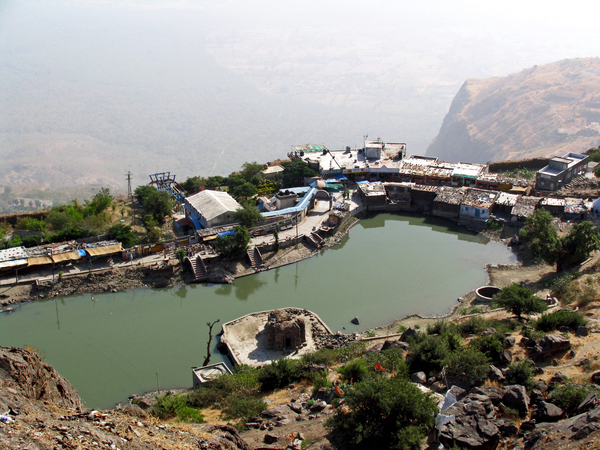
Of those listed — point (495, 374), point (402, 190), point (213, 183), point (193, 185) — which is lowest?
point (495, 374)

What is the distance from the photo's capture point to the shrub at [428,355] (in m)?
20.1

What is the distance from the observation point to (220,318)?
30.4m

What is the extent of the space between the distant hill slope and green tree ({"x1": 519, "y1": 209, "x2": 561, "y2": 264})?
2955 inches

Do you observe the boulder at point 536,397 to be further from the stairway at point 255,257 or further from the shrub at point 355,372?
the stairway at point 255,257

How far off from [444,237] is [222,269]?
1955 centimetres

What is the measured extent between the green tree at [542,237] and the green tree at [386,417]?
20.5m

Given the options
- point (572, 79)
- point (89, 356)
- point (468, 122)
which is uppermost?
point (572, 79)

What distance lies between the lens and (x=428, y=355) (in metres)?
20.3

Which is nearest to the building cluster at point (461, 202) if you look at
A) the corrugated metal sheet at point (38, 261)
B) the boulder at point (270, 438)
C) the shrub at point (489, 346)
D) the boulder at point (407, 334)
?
the boulder at point (407, 334)

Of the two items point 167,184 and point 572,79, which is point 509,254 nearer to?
point 167,184

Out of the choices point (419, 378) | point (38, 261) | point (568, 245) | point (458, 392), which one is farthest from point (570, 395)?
point (38, 261)

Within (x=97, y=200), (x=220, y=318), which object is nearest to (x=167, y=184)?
(x=97, y=200)

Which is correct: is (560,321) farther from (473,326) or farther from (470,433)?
(470,433)

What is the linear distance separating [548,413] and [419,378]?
492 cm
